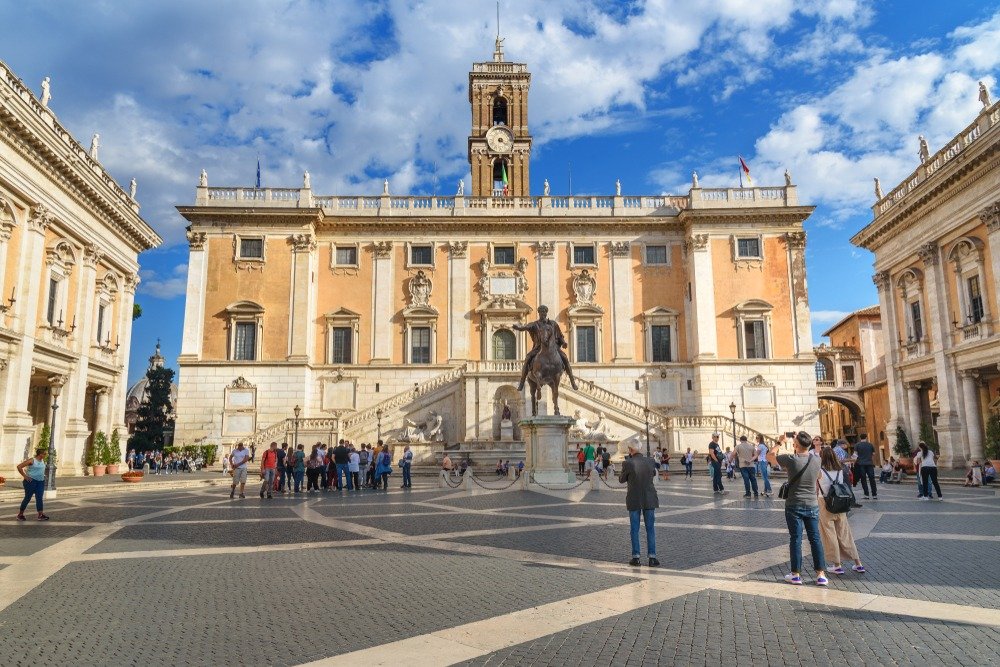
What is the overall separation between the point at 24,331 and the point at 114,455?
7.84 metres

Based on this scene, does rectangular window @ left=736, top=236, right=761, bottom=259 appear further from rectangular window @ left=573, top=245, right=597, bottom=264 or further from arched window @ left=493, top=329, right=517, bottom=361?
arched window @ left=493, top=329, right=517, bottom=361

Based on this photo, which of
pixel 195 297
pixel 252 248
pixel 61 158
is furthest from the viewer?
pixel 252 248

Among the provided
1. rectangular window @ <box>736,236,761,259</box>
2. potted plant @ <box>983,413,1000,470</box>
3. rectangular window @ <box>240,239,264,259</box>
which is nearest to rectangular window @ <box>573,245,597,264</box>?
rectangular window @ <box>736,236,761,259</box>

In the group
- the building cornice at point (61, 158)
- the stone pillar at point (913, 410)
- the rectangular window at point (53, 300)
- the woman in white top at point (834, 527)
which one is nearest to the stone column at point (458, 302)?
the building cornice at point (61, 158)

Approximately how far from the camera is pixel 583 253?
4106 centimetres

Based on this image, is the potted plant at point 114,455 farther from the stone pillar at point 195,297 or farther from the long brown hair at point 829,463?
the long brown hair at point 829,463

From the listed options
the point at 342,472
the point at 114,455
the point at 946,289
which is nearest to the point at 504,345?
the point at 342,472

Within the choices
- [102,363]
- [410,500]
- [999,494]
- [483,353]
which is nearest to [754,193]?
[483,353]

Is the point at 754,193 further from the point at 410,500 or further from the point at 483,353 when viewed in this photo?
the point at 410,500

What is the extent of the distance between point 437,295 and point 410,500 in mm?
23798

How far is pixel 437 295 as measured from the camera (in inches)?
1585

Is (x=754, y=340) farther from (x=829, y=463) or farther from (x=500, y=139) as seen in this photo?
(x=829, y=463)

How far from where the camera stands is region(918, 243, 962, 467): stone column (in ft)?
90.3

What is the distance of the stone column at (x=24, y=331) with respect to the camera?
23.7 metres
